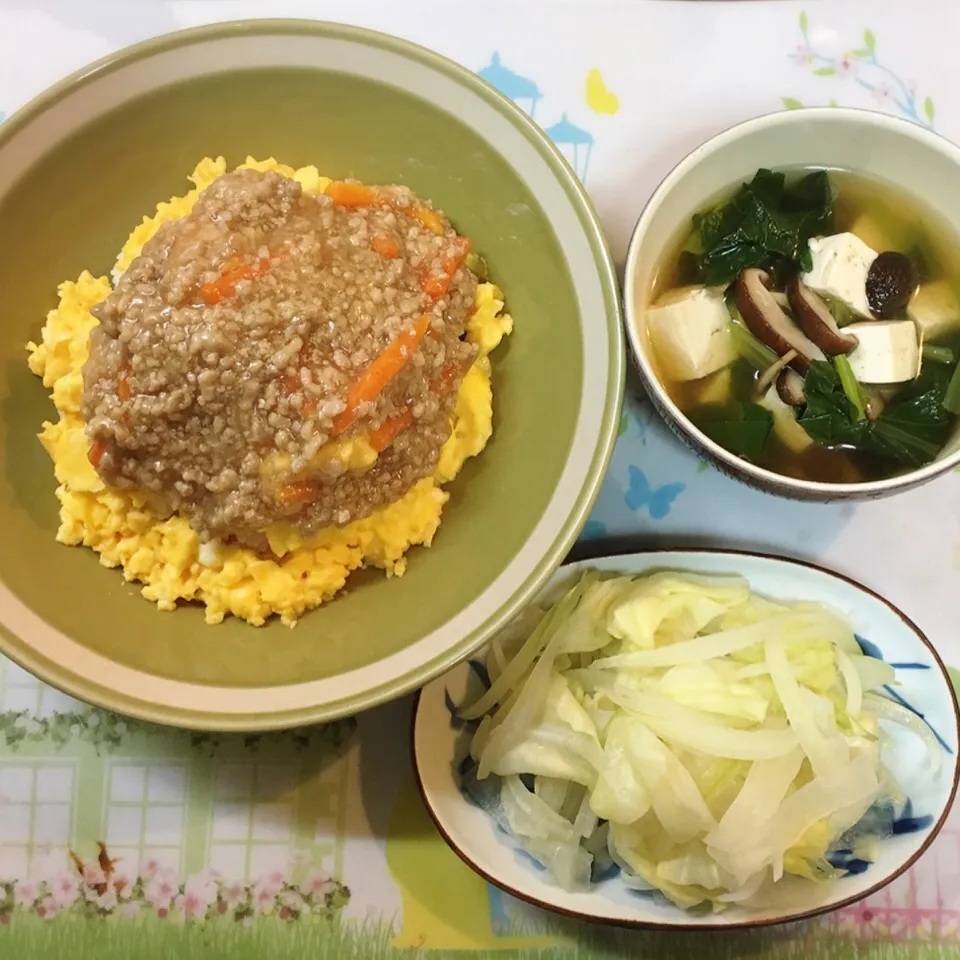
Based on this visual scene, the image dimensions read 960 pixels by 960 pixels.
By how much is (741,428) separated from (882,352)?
303mm

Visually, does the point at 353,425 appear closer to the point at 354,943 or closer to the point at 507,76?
the point at 507,76

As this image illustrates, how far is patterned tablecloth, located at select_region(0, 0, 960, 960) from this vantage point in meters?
1.88

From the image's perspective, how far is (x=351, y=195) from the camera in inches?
63.6

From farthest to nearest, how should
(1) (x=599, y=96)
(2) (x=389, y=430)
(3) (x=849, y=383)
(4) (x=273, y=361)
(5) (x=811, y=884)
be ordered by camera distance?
(1) (x=599, y=96), (5) (x=811, y=884), (3) (x=849, y=383), (2) (x=389, y=430), (4) (x=273, y=361)

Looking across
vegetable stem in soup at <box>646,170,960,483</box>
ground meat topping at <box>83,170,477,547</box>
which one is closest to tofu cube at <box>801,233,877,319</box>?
vegetable stem in soup at <box>646,170,960,483</box>

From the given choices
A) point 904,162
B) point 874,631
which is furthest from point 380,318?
point 874,631

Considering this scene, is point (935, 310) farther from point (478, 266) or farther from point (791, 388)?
point (478, 266)

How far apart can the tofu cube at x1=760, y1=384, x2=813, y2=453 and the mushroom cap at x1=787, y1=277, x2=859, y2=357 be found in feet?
0.39

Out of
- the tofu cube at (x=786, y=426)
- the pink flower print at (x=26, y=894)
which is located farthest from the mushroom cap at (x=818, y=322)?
the pink flower print at (x=26, y=894)

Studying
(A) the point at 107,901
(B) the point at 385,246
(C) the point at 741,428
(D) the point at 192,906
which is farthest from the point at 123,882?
(C) the point at 741,428

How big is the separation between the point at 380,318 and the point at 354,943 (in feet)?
4.21

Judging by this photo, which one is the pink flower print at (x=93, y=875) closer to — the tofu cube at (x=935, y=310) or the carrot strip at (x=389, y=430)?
the carrot strip at (x=389, y=430)

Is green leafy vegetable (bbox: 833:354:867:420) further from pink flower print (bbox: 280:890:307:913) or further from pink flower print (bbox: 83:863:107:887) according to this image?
pink flower print (bbox: 83:863:107:887)

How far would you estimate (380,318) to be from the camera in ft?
4.83
